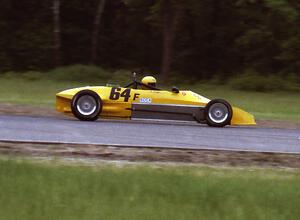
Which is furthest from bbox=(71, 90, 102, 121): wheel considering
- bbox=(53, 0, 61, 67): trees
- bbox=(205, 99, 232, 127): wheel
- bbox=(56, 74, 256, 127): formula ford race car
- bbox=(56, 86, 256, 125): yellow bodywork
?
bbox=(53, 0, 61, 67): trees

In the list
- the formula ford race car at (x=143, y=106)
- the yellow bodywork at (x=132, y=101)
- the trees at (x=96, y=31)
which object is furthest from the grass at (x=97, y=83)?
the formula ford race car at (x=143, y=106)

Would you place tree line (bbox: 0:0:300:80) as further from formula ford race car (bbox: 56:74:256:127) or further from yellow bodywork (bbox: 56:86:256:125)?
formula ford race car (bbox: 56:74:256:127)

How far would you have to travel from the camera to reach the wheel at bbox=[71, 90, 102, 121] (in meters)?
16.9

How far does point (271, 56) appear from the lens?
36.0 meters

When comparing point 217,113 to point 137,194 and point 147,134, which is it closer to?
point 147,134

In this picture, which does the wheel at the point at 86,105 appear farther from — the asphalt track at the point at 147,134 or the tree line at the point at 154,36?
the tree line at the point at 154,36

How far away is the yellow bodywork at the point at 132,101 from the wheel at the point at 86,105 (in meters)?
0.15

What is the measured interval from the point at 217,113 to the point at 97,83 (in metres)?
18.2

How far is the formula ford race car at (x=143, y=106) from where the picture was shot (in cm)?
1692

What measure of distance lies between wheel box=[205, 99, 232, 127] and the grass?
4.33 m

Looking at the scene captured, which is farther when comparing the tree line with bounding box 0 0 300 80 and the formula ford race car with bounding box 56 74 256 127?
the tree line with bounding box 0 0 300 80

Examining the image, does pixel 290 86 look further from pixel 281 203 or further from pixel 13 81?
pixel 281 203

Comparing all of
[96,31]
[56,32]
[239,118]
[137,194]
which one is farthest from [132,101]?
[96,31]

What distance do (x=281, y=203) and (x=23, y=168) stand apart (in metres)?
3.29
